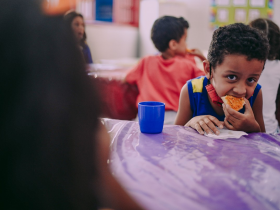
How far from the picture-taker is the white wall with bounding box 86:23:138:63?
4797 mm

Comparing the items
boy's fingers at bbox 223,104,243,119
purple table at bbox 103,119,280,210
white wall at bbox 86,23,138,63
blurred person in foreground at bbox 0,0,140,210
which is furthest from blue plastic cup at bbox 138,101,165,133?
white wall at bbox 86,23,138,63

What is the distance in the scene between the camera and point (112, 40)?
5.29 metres

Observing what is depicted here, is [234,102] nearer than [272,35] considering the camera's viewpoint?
Yes

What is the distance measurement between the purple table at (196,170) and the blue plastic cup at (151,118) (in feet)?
0.09

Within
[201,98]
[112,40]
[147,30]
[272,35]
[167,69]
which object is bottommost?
[201,98]

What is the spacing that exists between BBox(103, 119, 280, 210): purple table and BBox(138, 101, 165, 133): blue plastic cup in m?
0.03

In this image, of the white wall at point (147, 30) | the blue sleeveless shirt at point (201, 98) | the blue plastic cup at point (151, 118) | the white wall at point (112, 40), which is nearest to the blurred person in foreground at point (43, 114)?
the blue plastic cup at point (151, 118)

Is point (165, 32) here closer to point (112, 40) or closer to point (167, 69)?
point (167, 69)

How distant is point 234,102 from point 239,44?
21 centimetres

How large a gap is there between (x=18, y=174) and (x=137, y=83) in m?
1.71

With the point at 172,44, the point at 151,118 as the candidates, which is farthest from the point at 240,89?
the point at 172,44

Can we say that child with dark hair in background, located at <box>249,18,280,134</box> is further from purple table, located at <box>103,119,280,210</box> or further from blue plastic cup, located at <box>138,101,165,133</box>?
blue plastic cup, located at <box>138,101,165,133</box>

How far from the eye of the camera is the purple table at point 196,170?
56cm

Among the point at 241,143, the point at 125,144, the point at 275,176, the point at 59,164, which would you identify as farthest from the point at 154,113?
the point at 59,164
